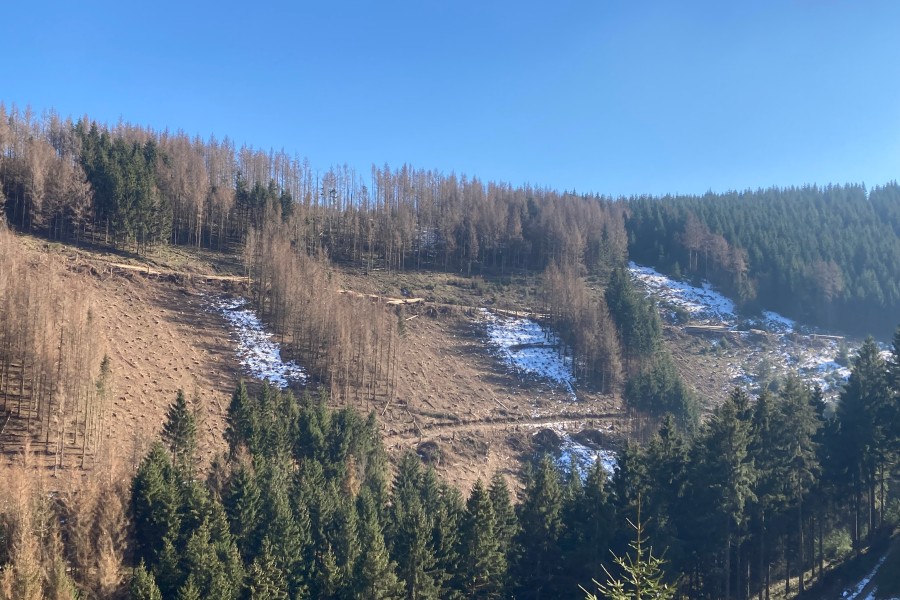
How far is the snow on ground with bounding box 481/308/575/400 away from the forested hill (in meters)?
46.2

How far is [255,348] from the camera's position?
67.7 meters

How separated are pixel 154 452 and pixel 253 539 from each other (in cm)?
662

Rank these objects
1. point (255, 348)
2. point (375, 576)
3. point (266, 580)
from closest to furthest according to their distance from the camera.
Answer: point (266, 580)
point (375, 576)
point (255, 348)

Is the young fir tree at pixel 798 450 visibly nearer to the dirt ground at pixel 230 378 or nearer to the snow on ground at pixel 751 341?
the dirt ground at pixel 230 378

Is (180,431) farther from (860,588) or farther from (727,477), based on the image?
(860,588)

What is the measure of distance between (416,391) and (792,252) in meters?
89.2

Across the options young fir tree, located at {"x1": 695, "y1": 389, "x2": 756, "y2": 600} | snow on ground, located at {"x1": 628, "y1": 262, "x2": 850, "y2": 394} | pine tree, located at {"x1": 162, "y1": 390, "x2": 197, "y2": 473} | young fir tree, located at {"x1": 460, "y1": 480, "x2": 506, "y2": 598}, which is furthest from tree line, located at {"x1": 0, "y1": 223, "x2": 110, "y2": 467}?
snow on ground, located at {"x1": 628, "y1": 262, "x2": 850, "y2": 394}

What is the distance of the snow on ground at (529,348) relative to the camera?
78.3m

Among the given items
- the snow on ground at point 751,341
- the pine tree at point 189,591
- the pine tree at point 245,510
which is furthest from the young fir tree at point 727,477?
the snow on ground at point 751,341

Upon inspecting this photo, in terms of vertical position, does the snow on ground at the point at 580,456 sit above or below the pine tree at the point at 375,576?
below

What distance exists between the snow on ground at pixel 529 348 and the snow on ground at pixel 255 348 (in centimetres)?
2752

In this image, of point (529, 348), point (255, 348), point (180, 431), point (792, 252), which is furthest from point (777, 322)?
point (180, 431)

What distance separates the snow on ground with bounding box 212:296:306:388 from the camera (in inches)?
2517

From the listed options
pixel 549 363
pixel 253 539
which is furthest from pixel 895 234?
pixel 253 539
